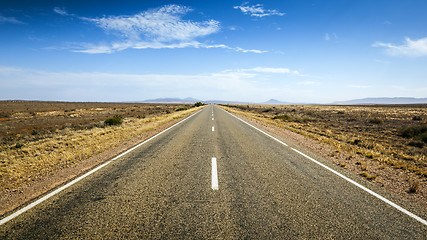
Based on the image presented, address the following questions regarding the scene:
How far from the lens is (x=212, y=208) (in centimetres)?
350

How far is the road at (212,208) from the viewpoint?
290 cm

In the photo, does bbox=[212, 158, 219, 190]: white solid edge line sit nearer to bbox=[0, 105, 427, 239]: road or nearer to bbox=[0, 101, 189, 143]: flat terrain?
bbox=[0, 105, 427, 239]: road

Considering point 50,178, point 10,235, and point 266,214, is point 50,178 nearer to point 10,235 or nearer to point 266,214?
point 10,235

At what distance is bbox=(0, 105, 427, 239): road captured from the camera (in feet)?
9.51

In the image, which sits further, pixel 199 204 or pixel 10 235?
pixel 199 204

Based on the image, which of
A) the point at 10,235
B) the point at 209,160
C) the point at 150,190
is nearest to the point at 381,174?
the point at 209,160

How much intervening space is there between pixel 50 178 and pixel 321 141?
12.1 metres

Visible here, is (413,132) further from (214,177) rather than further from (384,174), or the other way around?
(214,177)

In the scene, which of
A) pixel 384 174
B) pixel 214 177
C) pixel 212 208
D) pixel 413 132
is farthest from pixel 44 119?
pixel 413 132

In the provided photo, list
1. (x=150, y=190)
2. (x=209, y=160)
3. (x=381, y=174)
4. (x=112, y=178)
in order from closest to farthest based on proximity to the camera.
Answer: (x=150, y=190) → (x=112, y=178) → (x=381, y=174) → (x=209, y=160)

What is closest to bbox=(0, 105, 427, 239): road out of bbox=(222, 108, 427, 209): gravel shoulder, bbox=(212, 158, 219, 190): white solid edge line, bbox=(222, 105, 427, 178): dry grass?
bbox=(212, 158, 219, 190): white solid edge line

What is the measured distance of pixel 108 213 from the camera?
337 cm

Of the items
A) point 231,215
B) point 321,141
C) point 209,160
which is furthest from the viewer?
point 321,141

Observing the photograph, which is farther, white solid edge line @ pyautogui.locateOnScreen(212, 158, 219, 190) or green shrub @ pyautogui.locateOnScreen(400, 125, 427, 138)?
green shrub @ pyautogui.locateOnScreen(400, 125, 427, 138)
